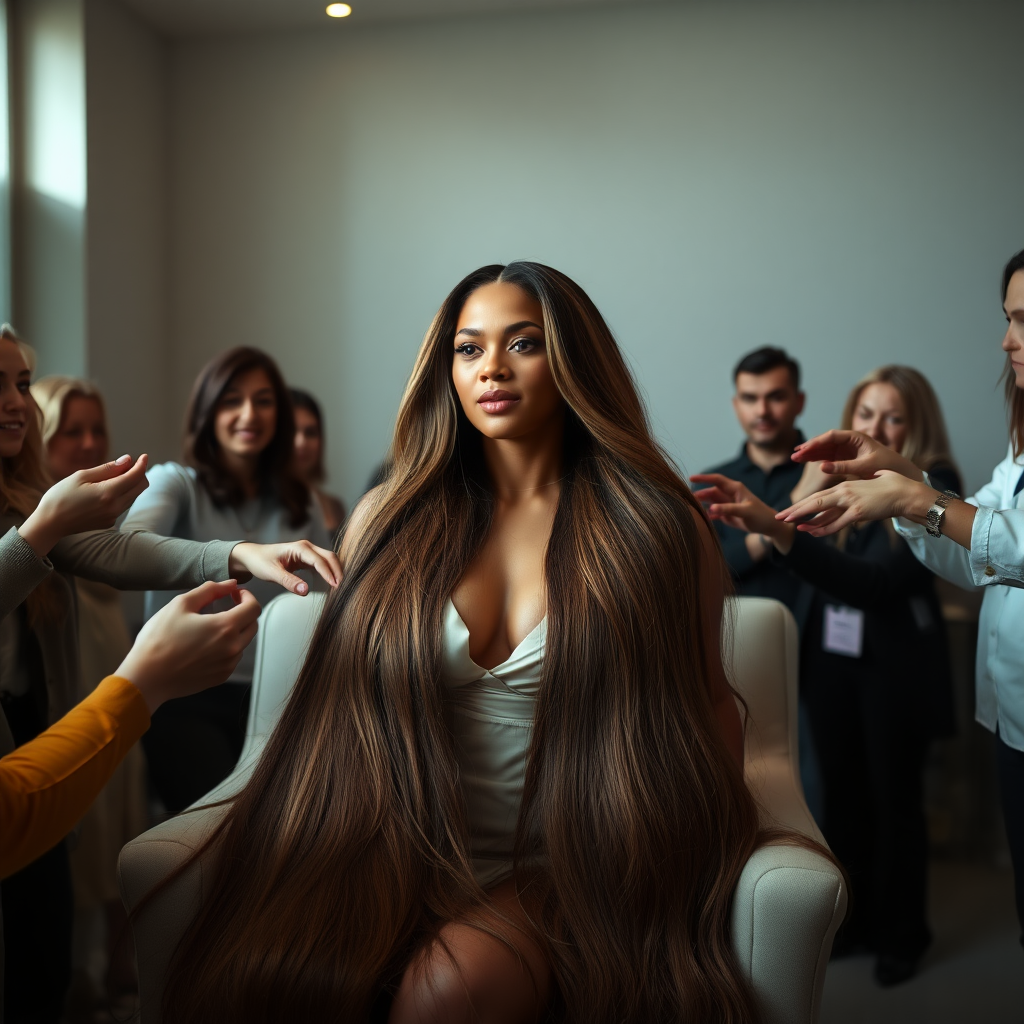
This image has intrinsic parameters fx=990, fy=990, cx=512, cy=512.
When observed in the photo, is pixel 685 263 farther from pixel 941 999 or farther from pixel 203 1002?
pixel 203 1002

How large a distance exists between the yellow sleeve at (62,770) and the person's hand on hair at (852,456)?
4.10 feet

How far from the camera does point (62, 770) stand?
44.9 inches

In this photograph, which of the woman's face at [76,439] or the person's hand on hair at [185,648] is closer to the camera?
the person's hand on hair at [185,648]

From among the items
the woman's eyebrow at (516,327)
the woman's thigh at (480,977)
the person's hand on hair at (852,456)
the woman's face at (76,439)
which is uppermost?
the woman's eyebrow at (516,327)

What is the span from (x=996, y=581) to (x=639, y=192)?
291 centimetres

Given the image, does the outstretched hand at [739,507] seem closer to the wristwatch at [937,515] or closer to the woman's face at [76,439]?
the wristwatch at [937,515]

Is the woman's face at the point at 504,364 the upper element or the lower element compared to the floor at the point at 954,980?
upper

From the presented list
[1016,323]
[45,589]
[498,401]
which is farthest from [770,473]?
[45,589]

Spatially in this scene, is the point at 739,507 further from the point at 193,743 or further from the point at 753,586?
the point at 193,743

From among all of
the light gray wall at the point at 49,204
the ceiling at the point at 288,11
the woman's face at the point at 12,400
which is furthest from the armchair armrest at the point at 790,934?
the ceiling at the point at 288,11

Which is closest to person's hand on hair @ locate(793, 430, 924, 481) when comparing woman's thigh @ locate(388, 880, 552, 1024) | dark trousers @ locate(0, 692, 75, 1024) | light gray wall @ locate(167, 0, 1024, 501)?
woman's thigh @ locate(388, 880, 552, 1024)

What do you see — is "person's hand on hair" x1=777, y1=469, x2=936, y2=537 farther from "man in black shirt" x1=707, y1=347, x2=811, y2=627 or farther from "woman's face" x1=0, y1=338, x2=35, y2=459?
Answer: "woman's face" x1=0, y1=338, x2=35, y2=459

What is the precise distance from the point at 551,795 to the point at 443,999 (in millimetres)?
369

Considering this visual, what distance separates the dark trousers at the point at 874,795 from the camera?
2.86m
